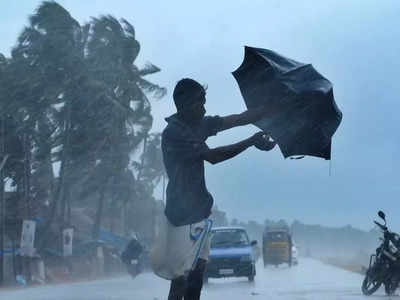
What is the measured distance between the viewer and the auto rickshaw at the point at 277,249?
54.0 meters

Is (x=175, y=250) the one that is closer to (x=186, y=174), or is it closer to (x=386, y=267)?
(x=186, y=174)

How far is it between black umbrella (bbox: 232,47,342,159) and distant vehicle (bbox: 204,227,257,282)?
17.8 m

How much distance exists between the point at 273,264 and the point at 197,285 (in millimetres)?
51728

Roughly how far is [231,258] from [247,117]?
19.0m

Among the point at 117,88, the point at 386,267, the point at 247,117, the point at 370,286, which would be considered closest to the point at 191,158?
the point at 247,117

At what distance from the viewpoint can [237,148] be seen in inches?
172

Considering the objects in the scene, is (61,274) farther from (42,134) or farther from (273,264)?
(273,264)

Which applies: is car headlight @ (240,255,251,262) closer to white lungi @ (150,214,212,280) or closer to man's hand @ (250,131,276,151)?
white lungi @ (150,214,212,280)

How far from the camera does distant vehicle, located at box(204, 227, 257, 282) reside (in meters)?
22.9

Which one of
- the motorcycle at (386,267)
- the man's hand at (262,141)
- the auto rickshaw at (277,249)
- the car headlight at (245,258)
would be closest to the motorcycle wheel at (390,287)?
the motorcycle at (386,267)

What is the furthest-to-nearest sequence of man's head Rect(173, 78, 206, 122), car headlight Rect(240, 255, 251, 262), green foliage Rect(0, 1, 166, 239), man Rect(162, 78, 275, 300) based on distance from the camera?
green foliage Rect(0, 1, 166, 239) < car headlight Rect(240, 255, 251, 262) < man's head Rect(173, 78, 206, 122) < man Rect(162, 78, 275, 300)

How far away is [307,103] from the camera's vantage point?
172 inches

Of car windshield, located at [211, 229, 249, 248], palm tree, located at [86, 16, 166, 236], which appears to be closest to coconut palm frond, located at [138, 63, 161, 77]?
palm tree, located at [86, 16, 166, 236]

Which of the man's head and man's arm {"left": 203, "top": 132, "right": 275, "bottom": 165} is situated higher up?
the man's head
